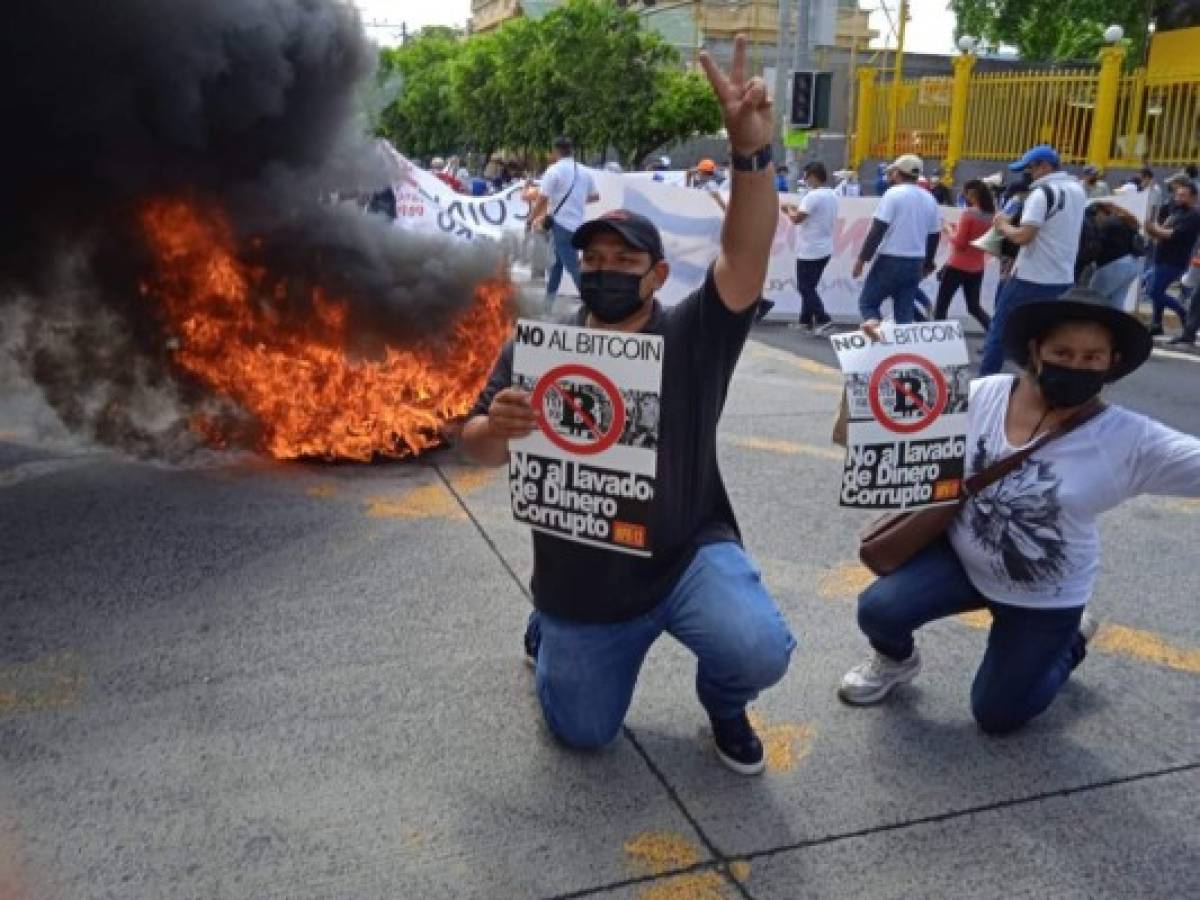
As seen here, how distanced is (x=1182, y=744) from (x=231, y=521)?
3477mm

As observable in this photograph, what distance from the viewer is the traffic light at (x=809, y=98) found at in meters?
14.5

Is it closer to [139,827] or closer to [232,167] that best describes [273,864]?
[139,827]

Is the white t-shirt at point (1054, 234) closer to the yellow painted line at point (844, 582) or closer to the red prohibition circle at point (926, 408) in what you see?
the yellow painted line at point (844, 582)

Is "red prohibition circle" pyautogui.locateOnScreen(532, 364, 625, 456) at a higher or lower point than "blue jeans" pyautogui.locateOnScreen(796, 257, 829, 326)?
higher

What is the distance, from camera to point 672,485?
9.00ft

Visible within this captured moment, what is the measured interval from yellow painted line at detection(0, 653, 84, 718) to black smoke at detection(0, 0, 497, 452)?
2.35 metres

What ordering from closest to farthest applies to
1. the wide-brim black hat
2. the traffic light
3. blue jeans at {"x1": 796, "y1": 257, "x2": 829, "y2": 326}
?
the wide-brim black hat
blue jeans at {"x1": 796, "y1": 257, "x2": 829, "y2": 326}
the traffic light

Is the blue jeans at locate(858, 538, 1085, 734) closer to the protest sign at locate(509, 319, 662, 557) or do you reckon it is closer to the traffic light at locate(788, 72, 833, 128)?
the protest sign at locate(509, 319, 662, 557)

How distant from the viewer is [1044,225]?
700cm

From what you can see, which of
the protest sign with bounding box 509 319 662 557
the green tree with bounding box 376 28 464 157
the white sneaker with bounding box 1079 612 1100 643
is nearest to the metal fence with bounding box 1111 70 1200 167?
the white sneaker with bounding box 1079 612 1100 643

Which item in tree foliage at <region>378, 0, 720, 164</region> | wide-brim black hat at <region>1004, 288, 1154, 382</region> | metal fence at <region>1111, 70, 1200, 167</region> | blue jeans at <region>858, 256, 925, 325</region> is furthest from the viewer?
tree foliage at <region>378, 0, 720, 164</region>

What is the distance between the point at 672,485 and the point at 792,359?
6.60 meters

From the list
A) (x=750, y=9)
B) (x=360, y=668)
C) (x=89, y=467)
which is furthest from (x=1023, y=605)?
(x=750, y=9)

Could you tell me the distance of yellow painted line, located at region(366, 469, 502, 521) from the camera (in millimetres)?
4707
